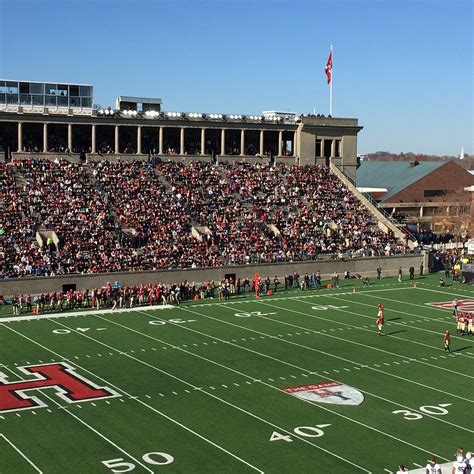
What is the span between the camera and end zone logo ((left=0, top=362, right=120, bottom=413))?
978 inches

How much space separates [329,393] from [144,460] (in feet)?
26.0

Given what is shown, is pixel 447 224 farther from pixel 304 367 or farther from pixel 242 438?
pixel 242 438

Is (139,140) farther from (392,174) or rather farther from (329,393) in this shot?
(329,393)

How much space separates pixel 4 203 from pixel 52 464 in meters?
33.4

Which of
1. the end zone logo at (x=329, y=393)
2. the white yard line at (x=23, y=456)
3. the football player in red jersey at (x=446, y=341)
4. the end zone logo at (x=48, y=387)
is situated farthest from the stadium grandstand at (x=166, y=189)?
the white yard line at (x=23, y=456)

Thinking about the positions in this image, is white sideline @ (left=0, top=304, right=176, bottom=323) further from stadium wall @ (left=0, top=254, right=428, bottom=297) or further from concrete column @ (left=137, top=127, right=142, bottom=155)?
concrete column @ (left=137, top=127, right=142, bottom=155)

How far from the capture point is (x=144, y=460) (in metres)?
20.0

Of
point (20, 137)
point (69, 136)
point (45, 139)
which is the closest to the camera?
point (20, 137)

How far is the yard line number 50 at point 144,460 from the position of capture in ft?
63.9

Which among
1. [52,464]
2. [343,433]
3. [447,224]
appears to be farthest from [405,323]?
[447,224]

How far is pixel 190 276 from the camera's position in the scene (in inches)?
1917

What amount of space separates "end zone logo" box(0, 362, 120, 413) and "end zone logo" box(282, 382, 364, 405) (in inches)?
221

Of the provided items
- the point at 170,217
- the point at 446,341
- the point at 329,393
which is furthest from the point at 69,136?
the point at 329,393

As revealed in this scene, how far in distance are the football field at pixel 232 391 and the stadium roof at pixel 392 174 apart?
41.6 metres
